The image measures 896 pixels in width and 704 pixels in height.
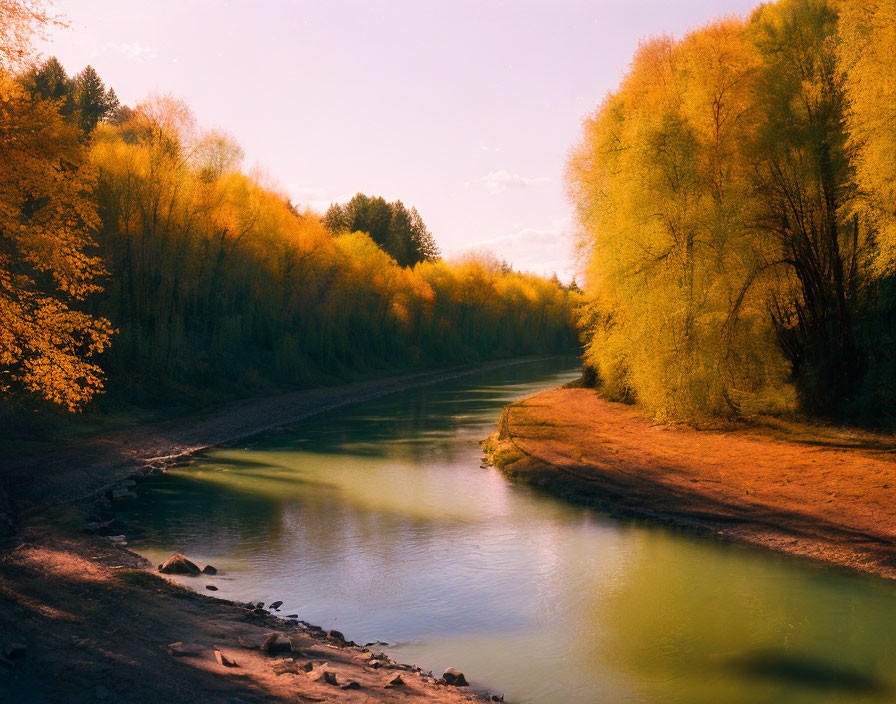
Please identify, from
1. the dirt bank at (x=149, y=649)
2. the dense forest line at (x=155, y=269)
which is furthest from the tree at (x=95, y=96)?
the dirt bank at (x=149, y=649)

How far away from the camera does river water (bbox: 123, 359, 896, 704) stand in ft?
32.7

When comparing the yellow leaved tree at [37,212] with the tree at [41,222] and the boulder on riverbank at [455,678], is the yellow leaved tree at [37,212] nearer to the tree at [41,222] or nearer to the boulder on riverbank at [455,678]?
the tree at [41,222]

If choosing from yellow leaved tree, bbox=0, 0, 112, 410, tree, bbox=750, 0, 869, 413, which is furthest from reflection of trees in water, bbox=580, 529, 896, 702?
tree, bbox=750, 0, 869, 413

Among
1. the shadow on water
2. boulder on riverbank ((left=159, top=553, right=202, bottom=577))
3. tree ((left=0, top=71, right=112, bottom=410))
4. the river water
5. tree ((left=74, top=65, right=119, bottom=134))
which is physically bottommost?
the shadow on water

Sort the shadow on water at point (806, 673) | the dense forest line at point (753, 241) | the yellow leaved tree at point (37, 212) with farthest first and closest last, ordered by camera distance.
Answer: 1. the dense forest line at point (753, 241)
2. the yellow leaved tree at point (37, 212)
3. the shadow on water at point (806, 673)

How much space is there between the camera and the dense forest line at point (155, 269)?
43.4ft

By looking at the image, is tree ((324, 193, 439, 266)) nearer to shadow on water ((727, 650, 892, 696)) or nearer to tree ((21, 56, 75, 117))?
tree ((21, 56, 75, 117))

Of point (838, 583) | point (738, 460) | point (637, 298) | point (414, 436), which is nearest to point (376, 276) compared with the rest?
point (414, 436)

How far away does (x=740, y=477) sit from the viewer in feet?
62.7

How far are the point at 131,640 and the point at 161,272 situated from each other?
93.9 ft

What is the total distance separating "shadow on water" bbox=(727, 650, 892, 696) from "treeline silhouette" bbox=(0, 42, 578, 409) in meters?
11.7

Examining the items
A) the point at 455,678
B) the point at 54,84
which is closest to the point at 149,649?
the point at 455,678

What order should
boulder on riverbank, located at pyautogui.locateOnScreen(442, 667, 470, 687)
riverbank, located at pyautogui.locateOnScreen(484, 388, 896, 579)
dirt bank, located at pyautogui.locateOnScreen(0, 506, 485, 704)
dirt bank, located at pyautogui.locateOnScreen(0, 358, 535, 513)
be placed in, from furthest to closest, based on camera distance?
dirt bank, located at pyautogui.locateOnScreen(0, 358, 535, 513), riverbank, located at pyautogui.locateOnScreen(484, 388, 896, 579), boulder on riverbank, located at pyautogui.locateOnScreen(442, 667, 470, 687), dirt bank, located at pyautogui.locateOnScreen(0, 506, 485, 704)

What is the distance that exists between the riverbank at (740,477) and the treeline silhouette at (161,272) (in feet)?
45.5
